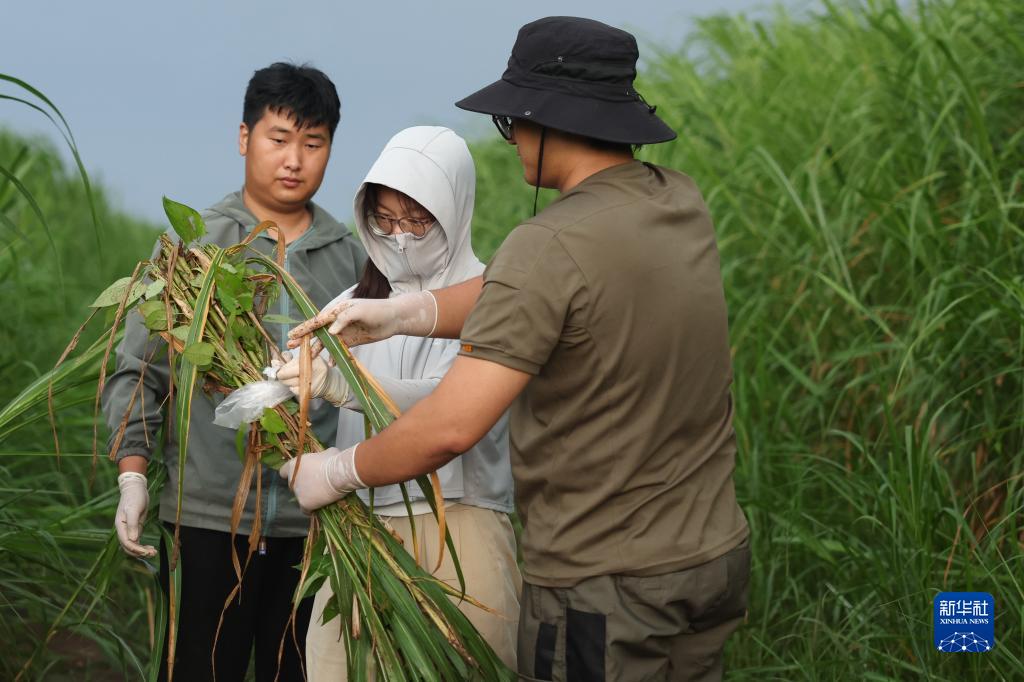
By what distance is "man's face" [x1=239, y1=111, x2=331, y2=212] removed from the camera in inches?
104

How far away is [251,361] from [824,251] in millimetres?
2855

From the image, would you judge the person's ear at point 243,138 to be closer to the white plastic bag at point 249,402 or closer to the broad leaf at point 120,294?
→ the broad leaf at point 120,294

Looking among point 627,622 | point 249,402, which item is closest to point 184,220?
point 249,402

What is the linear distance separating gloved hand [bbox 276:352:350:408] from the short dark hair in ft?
2.18

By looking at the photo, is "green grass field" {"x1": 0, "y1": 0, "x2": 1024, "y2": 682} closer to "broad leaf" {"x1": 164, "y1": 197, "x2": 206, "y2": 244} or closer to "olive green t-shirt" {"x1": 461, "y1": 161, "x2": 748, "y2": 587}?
"broad leaf" {"x1": 164, "y1": 197, "x2": 206, "y2": 244}

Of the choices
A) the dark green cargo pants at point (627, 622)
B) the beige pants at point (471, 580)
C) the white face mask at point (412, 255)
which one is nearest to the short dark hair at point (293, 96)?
the white face mask at point (412, 255)

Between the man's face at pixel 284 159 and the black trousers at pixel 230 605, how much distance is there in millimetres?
798

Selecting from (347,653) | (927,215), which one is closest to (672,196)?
A: (347,653)

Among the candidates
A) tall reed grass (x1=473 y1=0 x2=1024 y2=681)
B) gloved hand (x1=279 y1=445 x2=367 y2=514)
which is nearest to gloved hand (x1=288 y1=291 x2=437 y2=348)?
gloved hand (x1=279 y1=445 x2=367 y2=514)

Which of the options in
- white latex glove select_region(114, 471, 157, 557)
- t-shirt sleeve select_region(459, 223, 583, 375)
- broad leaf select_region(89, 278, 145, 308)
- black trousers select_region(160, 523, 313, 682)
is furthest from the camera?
black trousers select_region(160, 523, 313, 682)

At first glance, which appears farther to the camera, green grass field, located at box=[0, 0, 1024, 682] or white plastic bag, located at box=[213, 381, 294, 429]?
green grass field, located at box=[0, 0, 1024, 682]

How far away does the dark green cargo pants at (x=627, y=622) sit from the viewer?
1961 mm

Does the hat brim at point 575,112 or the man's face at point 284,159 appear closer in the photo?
the hat brim at point 575,112

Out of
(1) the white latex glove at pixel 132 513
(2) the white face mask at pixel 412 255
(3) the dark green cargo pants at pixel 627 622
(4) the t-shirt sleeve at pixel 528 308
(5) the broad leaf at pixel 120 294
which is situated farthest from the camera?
(1) the white latex glove at pixel 132 513
